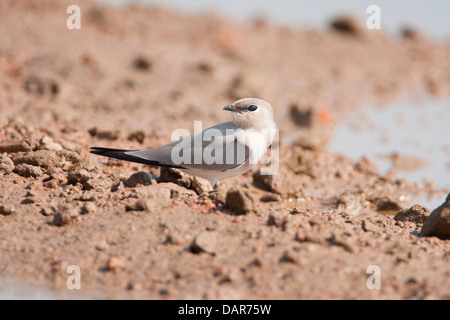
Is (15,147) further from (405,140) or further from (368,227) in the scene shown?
(405,140)

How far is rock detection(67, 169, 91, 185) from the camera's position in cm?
612

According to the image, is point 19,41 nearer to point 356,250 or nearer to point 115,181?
point 115,181

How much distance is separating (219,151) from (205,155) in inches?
6.2

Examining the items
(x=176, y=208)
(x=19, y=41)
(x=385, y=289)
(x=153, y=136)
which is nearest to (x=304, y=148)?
(x=153, y=136)

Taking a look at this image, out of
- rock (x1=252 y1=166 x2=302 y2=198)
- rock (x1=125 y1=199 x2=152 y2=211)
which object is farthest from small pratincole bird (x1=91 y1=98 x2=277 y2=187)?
rock (x1=252 y1=166 x2=302 y2=198)

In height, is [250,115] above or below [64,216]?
above

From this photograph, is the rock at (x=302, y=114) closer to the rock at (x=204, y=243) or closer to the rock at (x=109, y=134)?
the rock at (x=109, y=134)

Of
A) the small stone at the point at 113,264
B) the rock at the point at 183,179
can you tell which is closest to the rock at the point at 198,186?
the rock at the point at 183,179

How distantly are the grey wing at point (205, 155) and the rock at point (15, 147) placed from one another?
152 centimetres

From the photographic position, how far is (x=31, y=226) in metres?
5.36

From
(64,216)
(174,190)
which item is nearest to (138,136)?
(174,190)

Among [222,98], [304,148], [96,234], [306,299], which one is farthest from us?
[222,98]

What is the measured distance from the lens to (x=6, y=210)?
5516 millimetres

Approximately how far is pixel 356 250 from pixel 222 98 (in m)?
8.24
